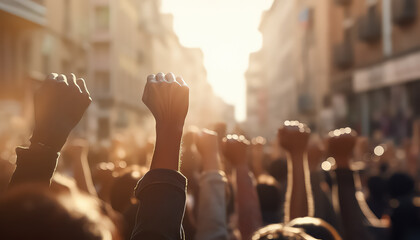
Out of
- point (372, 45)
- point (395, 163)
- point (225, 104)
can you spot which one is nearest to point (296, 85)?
point (372, 45)

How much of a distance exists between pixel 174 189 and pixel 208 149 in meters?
0.93

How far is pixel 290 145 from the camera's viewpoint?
2.77m

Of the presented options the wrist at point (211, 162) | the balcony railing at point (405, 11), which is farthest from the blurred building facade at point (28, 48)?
the balcony railing at point (405, 11)

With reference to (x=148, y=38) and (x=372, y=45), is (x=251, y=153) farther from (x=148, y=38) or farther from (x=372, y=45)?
(x=148, y=38)

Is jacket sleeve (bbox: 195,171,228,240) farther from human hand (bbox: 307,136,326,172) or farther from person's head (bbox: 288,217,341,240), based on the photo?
human hand (bbox: 307,136,326,172)

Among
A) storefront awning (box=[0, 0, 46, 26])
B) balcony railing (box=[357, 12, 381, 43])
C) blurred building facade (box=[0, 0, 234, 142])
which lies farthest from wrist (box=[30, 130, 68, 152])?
balcony railing (box=[357, 12, 381, 43])

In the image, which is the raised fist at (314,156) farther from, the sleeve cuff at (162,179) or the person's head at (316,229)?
the sleeve cuff at (162,179)

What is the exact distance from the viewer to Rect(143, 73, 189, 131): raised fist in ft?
5.37

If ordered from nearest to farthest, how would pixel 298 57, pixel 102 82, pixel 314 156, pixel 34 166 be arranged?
pixel 34 166
pixel 314 156
pixel 298 57
pixel 102 82

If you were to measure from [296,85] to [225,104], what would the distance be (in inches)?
4703

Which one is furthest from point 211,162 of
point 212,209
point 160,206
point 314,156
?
point 314,156

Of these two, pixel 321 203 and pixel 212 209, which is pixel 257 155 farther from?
pixel 212 209

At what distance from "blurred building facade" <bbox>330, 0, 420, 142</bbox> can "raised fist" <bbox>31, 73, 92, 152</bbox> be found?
639 inches

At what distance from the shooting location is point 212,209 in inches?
92.5
